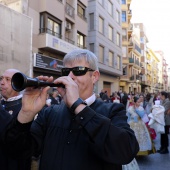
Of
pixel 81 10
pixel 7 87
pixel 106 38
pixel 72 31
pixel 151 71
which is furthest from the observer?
pixel 151 71

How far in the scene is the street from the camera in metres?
5.29

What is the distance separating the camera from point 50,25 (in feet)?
53.6

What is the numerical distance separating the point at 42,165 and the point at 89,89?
68cm

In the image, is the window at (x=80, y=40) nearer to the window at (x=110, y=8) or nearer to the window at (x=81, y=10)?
the window at (x=81, y=10)

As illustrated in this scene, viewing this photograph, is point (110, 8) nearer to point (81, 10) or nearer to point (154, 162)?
point (81, 10)

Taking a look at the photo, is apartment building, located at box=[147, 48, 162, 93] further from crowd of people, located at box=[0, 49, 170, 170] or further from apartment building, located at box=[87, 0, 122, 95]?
crowd of people, located at box=[0, 49, 170, 170]

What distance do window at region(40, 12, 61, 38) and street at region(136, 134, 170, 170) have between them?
11.7 meters

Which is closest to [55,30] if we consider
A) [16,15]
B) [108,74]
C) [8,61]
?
[16,15]

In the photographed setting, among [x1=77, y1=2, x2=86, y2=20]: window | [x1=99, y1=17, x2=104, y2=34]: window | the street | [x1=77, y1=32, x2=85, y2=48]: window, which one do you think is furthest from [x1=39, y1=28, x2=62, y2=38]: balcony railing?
the street

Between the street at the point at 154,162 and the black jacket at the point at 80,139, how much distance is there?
4.04 metres

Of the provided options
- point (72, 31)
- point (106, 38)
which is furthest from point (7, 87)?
point (106, 38)

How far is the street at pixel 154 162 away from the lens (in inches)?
208

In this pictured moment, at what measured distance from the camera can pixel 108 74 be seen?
27469 millimetres

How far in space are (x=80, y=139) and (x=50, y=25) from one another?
15.6m
